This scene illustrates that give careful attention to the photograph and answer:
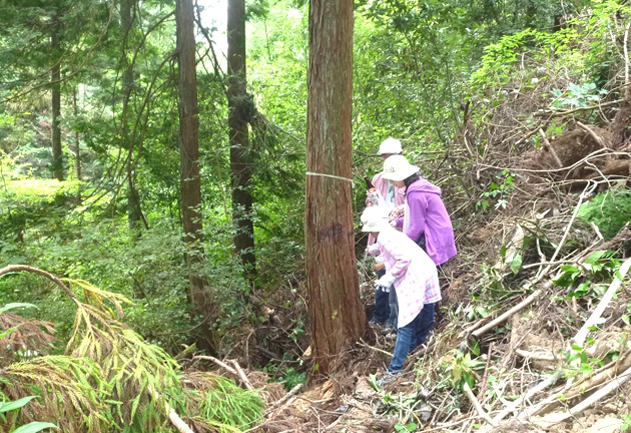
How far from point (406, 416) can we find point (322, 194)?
2.31 m

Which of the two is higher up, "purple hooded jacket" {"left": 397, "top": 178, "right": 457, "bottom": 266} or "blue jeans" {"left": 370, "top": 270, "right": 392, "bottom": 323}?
"purple hooded jacket" {"left": 397, "top": 178, "right": 457, "bottom": 266}

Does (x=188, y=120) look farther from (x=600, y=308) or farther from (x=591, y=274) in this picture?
(x=600, y=308)

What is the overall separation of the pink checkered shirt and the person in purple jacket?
0.46 m

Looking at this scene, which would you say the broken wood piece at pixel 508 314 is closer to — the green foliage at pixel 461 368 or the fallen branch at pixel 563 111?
the green foliage at pixel 461 368

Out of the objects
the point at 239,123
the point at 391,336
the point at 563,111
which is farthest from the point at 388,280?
the point at 239,123

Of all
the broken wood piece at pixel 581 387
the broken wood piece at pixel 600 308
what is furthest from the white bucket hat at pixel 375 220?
the broken wood piece at pixel 581 387

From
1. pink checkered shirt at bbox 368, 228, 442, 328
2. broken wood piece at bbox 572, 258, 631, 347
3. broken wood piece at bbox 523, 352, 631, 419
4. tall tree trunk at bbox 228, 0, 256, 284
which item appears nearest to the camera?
broken wood piece at bbox 523, 352, 631, 419

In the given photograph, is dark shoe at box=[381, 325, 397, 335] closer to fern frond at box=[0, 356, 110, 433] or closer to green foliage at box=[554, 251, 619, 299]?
green foliage at box=[554, 251, 619, 299]

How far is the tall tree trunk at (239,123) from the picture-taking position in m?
8.28

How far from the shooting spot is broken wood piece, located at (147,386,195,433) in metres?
2.65

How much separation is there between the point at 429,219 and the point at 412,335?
3.90 feet

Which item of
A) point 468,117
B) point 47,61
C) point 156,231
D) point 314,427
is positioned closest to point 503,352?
point 314,427

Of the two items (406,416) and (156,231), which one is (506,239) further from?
(156,231)

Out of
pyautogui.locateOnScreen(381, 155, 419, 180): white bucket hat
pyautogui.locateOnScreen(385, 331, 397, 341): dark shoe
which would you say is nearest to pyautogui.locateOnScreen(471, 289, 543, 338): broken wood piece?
pyautogui.locateOnScreen(385, 331, 397, 341): dark shoe
